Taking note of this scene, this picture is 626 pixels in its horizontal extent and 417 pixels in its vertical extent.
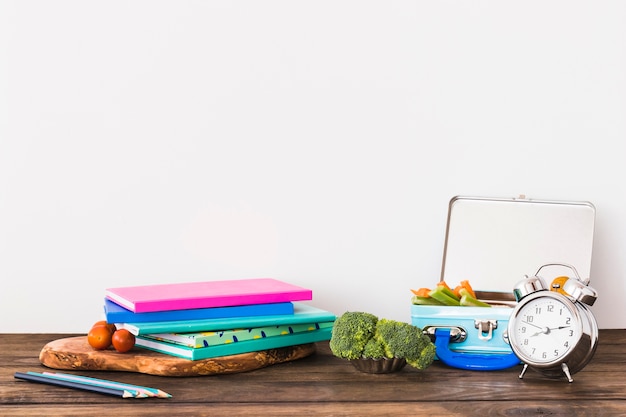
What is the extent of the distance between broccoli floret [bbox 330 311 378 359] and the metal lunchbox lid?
42 centimetres

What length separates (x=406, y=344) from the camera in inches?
50.5

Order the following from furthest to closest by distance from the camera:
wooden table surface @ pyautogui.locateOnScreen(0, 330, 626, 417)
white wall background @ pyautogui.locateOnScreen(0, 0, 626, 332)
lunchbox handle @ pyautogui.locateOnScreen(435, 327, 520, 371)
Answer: white wall background @ pyautogui.locateOnScreen(0, 0, 626, 332)
lunchbox handle @ pyautogui.locateOnScreen(435, 327, 520, 371)
wooden table surface @ pyautogui.locateOnScreen(0, 330, 626, 417)

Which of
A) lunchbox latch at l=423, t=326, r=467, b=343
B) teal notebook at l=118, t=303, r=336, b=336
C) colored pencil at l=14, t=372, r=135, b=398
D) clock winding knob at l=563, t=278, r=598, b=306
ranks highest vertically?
clock winding knob at l=563, t=278, r=598, b=306

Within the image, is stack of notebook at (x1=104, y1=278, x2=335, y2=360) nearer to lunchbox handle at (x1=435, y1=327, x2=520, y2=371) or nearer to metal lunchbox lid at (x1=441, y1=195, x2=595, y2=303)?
lunchbox handle at (x1=435, y1=327, x2=520, y2=371)

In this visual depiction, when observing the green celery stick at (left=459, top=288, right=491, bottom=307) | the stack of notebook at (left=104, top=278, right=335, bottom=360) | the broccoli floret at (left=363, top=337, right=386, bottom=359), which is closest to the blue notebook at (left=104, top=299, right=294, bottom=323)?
the stack of notebook at (left=104, top=278, right=335, bottom=360)

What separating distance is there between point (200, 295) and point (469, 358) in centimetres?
51

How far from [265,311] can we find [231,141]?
0.45 metres

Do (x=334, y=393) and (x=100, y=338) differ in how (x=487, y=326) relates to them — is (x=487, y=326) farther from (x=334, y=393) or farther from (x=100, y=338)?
(x=100, y=338)

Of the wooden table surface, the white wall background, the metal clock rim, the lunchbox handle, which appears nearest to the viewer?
the wooden table surface

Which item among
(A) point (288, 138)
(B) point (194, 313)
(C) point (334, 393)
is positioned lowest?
(C) point (334, 393)

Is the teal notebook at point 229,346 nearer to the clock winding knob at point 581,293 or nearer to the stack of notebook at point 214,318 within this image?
the stack of notebook at point 214,318

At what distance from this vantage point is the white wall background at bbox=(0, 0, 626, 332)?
64.2 inches

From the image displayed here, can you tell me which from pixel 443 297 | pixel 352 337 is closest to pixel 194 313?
pixel 352 337

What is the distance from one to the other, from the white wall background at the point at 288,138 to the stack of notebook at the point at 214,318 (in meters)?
0.24
